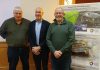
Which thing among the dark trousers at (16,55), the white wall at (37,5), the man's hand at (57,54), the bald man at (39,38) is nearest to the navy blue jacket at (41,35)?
the bald man at (39,38)

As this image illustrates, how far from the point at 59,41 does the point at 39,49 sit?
479 millimetres

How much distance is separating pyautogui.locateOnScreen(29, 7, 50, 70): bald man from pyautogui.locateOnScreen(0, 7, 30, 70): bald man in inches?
5.4

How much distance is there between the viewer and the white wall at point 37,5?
514cm

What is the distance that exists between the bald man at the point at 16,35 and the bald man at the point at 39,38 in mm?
137

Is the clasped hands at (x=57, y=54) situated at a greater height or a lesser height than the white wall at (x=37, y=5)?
lesser

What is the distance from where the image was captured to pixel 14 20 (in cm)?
445

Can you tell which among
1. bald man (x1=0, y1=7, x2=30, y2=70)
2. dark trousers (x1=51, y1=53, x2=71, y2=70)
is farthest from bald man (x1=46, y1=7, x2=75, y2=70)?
bald man (x1=0, y1=7, x2=30, y2=70)

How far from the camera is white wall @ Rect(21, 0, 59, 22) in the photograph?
5145 millimetres

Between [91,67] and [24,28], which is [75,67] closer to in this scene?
[91,67]

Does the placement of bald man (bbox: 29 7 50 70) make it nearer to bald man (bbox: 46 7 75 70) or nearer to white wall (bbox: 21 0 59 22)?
bald man (bbox: 46 7 75 70)

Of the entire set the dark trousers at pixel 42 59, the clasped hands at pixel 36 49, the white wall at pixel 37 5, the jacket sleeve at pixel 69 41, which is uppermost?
the white wall at pixel 37 5

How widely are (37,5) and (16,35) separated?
1.11 m

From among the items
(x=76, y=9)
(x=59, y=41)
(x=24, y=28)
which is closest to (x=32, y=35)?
(x=24, y=28)

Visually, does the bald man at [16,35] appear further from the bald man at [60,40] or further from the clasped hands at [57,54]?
the clasped hands at [57,54]
